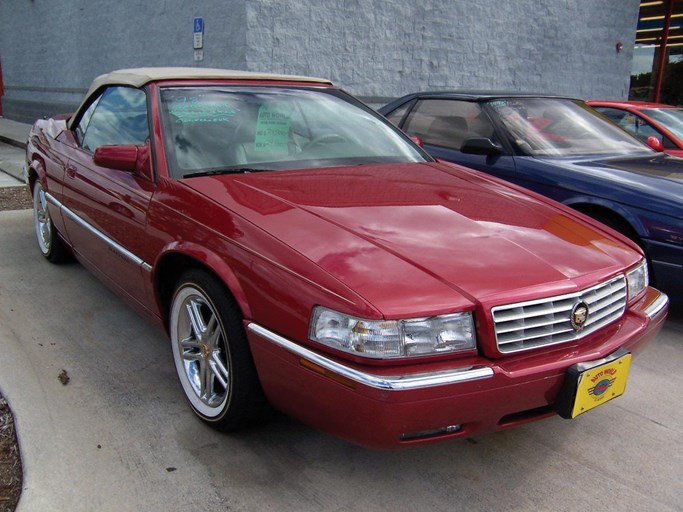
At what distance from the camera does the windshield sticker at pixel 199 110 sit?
3.17 metres

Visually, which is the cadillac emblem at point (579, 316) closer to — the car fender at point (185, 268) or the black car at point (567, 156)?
the car fender at point (185, 268)

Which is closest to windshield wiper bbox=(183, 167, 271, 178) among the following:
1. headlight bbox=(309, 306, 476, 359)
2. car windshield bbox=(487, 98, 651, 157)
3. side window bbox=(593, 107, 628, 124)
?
headlight bbox=(309, 306, 476, 359)

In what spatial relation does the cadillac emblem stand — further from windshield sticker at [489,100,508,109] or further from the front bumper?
windshield sticker at [489,100,508,109]

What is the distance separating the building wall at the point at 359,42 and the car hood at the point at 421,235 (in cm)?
561

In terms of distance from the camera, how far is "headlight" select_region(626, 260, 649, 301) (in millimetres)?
2688

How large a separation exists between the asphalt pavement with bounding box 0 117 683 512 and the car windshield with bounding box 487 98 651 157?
2166mm

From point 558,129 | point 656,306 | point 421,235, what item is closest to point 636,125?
point 558,129

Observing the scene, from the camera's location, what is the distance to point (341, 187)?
2896mm

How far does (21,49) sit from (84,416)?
15692 millimetres

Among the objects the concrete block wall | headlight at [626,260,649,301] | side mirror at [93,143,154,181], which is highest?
the concrete block wall

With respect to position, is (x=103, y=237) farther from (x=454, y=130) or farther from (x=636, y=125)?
(x=636, y=125)

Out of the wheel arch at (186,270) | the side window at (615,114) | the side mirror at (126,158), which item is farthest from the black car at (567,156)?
the wheel arch at (186,270)

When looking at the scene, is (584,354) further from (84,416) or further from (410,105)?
(410,105)

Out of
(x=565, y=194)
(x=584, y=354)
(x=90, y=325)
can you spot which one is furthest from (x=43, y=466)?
(x=565, y=194)
